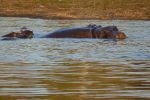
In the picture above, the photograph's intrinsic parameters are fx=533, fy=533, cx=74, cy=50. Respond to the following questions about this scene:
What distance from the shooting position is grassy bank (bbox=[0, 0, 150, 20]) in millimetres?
38469

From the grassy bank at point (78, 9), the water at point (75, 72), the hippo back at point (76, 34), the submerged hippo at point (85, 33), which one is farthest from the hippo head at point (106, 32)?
the grassy bank at point (78, 9)

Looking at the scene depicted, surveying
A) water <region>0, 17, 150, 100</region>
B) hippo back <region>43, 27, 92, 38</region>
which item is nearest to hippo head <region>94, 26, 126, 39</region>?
hippo back <region>43, 27, 92, 38</region>

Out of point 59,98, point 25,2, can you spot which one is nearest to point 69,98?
point 59,98

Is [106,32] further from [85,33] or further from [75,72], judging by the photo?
[75,72]

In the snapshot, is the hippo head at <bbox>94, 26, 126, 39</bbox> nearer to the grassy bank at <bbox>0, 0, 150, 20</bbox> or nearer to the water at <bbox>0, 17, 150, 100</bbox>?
the water at <bbox>0, 17, 150, 100</bbox>

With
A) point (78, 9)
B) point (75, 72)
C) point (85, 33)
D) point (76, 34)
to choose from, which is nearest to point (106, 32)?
point (85, 33)

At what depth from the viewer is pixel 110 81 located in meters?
8.62

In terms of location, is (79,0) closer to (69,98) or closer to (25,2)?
(25,2)

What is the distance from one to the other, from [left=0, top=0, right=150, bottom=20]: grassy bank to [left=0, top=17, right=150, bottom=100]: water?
891 inches

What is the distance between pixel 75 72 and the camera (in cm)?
988

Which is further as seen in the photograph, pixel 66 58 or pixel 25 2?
pixel 25 2

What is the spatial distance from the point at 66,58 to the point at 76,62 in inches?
38.1

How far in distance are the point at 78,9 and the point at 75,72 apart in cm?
3324

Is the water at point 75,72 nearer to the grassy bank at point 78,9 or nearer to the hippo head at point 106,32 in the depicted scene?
the hippo head at point 106,32
